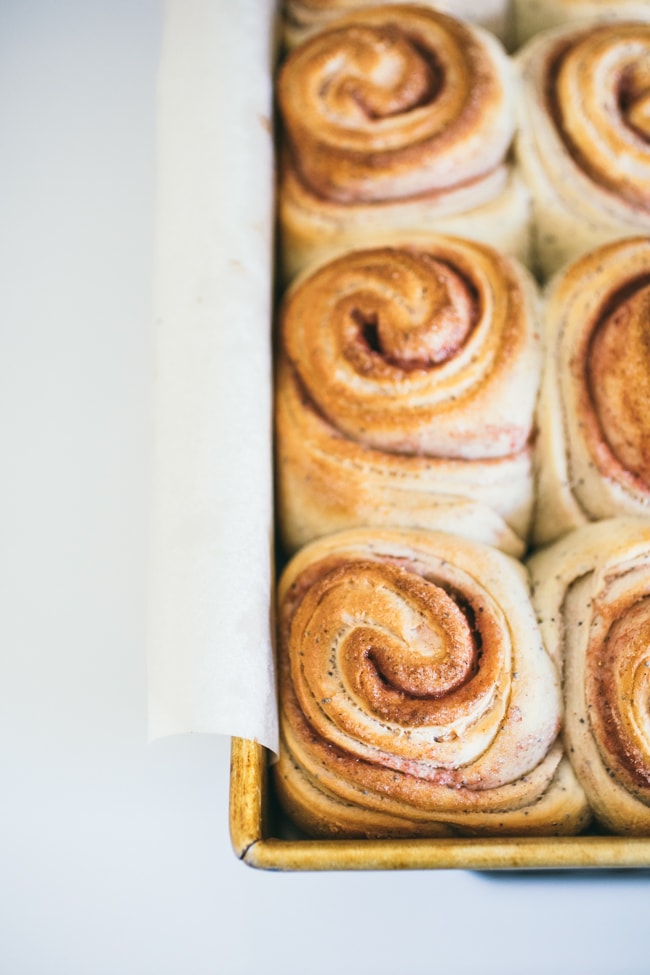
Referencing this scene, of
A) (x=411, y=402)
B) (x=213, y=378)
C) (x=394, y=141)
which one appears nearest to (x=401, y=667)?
(x=411, y=402)

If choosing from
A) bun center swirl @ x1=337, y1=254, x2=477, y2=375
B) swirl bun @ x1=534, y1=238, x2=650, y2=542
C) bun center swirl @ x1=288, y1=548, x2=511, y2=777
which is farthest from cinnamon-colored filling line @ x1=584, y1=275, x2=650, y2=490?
bun center swirl @ x1=288, y1=548, x2=511, y2=777

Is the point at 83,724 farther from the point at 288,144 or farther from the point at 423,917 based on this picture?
the point at 288,144

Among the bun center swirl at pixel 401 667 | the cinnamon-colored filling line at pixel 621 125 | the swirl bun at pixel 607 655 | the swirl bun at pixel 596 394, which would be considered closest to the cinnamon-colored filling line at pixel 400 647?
the bun center swirl at pixel 401 667

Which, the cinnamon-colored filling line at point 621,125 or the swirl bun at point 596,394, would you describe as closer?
the swirl bun at point 596,394

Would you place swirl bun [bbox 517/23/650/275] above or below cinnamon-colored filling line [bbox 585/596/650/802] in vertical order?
above

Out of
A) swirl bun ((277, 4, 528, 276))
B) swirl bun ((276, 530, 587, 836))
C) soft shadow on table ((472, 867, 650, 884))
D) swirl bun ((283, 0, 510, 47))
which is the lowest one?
soft shadow on table ((472, 867, 650, 884))

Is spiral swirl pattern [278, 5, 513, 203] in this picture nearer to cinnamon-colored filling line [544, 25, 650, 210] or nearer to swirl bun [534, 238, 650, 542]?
cinnamon-colored filling line [544, 25, 650, 210]

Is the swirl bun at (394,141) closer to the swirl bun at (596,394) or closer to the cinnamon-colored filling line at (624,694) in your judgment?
the swirl bun at (596,394)
